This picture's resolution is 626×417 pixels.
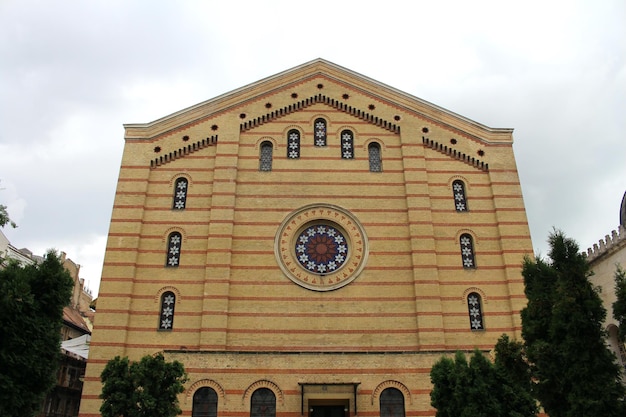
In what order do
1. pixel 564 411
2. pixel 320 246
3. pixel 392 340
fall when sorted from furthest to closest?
pixel 320 246, pixel 392 340, pixel 564 411

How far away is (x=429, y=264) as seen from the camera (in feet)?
68.8

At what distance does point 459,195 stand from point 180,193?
11727 millimetres

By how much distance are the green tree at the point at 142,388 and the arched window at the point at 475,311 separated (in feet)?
37.1

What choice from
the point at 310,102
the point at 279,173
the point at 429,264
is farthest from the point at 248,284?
the point at 310,102

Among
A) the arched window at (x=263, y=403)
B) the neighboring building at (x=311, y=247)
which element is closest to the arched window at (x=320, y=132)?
the neighboring building at (x=311, y=247)

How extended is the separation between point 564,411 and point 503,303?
8.44m

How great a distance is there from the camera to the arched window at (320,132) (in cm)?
2378

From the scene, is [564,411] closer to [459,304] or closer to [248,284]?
[459,304]

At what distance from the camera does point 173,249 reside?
2142 cm

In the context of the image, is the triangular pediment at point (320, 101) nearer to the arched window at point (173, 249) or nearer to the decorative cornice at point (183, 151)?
the decorative cornice at point (183, 151)

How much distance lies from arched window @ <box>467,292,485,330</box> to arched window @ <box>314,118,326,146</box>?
29.2 feet

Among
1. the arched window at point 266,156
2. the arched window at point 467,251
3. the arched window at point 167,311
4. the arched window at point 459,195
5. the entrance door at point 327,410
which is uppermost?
the arched window at point 266,156

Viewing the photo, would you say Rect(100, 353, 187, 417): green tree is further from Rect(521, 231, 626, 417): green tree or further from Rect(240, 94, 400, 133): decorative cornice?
Rect(240, 94, 400, 133): decorative cornice

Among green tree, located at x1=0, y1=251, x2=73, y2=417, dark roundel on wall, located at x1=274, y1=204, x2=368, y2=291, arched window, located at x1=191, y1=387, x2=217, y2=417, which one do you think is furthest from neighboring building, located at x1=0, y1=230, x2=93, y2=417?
green tree, located at x1=0, y1=251, x2=73, y2=417
